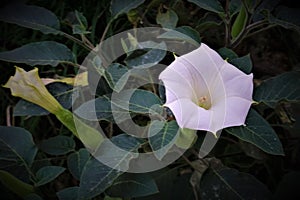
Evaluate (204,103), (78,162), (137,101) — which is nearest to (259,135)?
(204,103)

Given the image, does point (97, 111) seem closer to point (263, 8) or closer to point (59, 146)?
point (59, 146)

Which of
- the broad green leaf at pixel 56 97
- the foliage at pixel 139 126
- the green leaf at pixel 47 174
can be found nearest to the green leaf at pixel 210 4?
the foliage at pixel 139 126

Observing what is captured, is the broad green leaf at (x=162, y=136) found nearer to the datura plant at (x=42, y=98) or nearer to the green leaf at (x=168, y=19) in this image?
the datura plant at (x=42, y=98)

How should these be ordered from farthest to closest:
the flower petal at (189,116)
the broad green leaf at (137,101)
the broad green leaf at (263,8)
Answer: the broad green leaf at (263,8) < the broad green leaf at (137,101) < the flower petal at (189,116)

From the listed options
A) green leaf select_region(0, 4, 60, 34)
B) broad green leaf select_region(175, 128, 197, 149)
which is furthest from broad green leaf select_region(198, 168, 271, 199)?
green leaf select_region(0, 4, 60, 34)

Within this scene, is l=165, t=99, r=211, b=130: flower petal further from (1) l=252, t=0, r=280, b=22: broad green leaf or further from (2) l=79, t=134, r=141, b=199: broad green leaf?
(1) l=252, t=0, r=280, b=22: broad green leaf

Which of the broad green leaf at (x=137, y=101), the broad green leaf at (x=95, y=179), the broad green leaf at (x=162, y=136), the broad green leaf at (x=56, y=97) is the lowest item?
the broad green leaf at (x=95, y=179)
